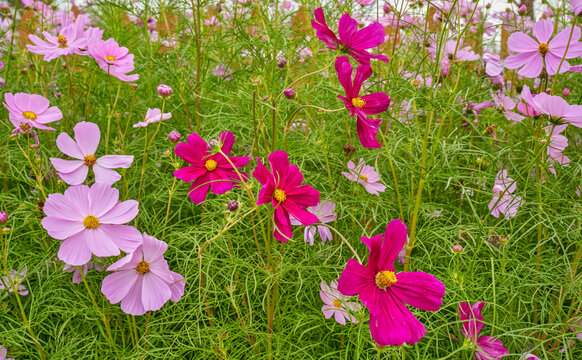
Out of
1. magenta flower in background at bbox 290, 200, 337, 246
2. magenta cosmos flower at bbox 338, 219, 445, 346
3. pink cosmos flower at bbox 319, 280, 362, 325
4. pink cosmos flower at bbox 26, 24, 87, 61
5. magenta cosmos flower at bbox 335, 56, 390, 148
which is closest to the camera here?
magenta cosmos flower at bbox 338, 219, 445, 346

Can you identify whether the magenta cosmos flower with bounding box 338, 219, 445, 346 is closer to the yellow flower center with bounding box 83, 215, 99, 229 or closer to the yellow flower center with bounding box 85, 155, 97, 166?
the yellow flower center with bounding box 83, 215, 99, 229

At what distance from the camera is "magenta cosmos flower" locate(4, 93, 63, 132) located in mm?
892

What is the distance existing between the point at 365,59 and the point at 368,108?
98mm

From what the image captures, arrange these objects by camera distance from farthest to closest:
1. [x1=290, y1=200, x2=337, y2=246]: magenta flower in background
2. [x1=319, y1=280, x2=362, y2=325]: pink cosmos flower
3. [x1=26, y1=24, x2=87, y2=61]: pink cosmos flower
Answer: [x1=26, y1=24, x2=87, y2=61]: pink cosmos flower < [x1=290, y1=200, x2=337, y2=246]: magenta flower in background < [x1=319, y1=280, x2=362, y2=325]: pink cosmos flower

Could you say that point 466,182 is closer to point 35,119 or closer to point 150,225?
point 150,225

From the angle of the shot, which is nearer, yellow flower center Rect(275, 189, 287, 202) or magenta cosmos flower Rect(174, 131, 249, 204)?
yellow flower center Rect(275, 189, 287, 202)

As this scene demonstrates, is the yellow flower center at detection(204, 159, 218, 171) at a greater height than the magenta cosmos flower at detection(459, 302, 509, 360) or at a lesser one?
greater

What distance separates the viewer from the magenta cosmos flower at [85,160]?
0.84 metres

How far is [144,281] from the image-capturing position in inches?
32.0

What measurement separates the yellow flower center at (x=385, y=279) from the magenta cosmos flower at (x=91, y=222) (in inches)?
15.7

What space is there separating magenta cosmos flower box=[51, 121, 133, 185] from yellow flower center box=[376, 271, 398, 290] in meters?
0.50

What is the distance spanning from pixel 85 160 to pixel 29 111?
185mm

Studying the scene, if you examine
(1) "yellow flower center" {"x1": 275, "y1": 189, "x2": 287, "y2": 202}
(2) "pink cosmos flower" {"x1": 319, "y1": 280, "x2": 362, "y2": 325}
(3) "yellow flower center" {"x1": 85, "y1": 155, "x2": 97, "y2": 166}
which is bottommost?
(2) "pink cosmos flower" {"x1": 319, "y1": 280, "x2": 362, "y2": 325}

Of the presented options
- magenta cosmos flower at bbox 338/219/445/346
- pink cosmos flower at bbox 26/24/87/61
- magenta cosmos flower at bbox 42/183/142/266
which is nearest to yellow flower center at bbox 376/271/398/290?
magenta cosmos flower at bbox 338/219/445/346
